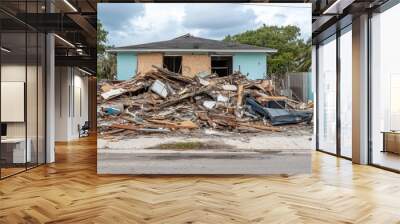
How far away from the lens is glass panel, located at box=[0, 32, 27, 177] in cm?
650

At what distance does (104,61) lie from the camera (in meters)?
6.81

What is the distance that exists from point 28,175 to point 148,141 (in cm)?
218

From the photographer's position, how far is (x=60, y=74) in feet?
50.0

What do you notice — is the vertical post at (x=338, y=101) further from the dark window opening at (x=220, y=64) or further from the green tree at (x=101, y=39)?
the green tree at (x=101, y=39)

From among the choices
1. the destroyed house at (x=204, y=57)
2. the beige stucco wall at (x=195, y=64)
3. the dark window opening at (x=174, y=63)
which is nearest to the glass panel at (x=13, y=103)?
the destroyed house at (x=204, y=57)

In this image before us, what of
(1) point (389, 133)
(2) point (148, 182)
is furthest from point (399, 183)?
(2) point (148, 182)

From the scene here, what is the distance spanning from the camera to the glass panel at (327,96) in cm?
1015

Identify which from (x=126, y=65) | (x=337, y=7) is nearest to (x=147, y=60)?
(x=126, y=65)

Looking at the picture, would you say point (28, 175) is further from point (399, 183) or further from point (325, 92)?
point (325, 92)

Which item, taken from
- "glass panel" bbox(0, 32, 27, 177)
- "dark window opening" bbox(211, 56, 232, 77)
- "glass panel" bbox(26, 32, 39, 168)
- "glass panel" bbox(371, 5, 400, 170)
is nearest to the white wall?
"glass panel" bbox(26, 32, 39, 168)

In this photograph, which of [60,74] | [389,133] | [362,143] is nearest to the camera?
[389,133]

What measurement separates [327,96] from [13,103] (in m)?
7.64

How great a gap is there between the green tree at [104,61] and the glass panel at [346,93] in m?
5.23

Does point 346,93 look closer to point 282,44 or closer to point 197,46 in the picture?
point 282,44
